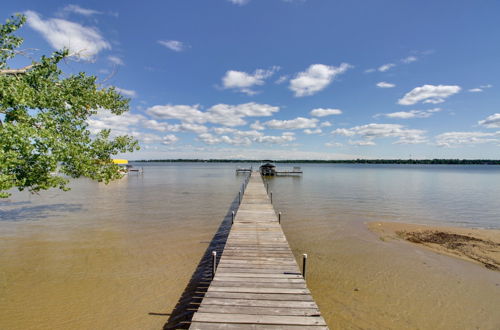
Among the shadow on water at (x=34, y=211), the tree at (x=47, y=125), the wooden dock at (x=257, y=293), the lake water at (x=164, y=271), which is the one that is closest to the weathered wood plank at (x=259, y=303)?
the wooden dock at (x=257, y=293)

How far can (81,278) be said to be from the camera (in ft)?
25.7

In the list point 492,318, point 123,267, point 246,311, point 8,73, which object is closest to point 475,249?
point 492,318

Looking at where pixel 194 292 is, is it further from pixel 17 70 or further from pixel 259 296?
pixel 17 70

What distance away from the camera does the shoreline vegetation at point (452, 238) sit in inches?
399

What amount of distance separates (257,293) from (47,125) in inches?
364

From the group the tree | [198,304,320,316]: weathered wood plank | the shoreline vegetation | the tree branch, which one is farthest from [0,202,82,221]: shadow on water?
the shoreline vegetation

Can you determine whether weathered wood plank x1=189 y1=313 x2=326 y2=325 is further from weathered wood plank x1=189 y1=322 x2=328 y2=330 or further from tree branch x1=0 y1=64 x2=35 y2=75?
tree branch x1=0 y1=64 x2=35 y2=75

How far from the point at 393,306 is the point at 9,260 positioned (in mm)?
13241

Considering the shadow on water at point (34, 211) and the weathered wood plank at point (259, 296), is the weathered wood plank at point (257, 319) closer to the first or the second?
the weathered wood plank at point (259, 296)

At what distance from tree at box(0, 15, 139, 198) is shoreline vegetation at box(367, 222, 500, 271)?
1501cm

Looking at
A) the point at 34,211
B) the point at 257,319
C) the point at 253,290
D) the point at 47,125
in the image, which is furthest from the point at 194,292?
the point at 34,211

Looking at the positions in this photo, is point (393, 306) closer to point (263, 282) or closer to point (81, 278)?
point (263, 282)

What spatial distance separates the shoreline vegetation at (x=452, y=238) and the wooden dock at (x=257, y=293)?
7658 millimetres

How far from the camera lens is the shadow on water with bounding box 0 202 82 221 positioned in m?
15.4
